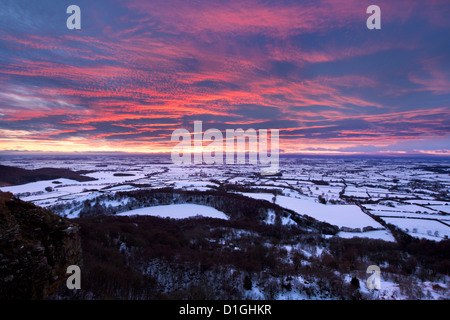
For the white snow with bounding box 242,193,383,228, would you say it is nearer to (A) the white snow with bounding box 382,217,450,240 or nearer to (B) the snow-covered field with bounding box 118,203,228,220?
(A) the white snow with bounding box 382,217,450,240

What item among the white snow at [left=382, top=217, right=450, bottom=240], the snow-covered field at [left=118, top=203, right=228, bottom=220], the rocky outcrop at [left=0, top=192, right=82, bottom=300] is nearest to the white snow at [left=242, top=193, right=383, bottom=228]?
the white snow at [left=382, top=217, right=450, bottom=240]

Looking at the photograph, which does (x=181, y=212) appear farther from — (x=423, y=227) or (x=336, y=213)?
(x=423, y=227)

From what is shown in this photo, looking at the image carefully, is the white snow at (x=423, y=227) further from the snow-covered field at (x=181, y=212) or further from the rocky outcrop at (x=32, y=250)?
the rocky outcrop at (x=32, y=250)

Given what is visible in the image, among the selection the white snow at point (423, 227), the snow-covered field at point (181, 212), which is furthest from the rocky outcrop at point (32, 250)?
the white snow at point (423, 227)

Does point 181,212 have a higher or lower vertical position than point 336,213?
higher

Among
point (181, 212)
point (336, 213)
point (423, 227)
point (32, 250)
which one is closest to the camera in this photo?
point (32, 250)

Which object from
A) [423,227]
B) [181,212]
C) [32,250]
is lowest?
[423,227]

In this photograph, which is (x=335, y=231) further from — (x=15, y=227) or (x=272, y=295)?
(x=15, y=227)

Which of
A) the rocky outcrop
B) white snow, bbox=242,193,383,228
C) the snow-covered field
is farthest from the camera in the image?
white snow, bbox=242,193,383,228

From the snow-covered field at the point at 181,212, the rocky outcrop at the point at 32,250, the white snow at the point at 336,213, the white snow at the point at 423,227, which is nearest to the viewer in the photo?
the rocky outcrop at the point at 32,250

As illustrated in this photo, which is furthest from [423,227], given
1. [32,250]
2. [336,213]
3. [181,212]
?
[32,250]
